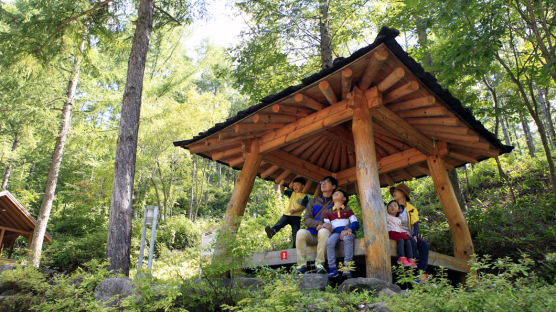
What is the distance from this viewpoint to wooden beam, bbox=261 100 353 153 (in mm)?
5288

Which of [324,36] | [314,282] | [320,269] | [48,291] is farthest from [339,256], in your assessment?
[324,36]

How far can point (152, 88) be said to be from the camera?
738 inches

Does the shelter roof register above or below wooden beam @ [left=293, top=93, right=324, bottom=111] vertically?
below

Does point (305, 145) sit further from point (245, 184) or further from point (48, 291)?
point (48, 291)

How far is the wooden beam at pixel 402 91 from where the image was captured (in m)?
4.85

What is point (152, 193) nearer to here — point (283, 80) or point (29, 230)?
point (29, 230)

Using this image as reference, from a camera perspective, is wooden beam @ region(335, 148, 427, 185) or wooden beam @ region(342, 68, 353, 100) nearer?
wooden beam @ region(342, 68, 353, 100)

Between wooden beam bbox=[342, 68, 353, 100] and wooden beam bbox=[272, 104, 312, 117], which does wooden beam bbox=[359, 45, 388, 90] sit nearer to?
wooden beam bbox=[342, 68, 353, 100]

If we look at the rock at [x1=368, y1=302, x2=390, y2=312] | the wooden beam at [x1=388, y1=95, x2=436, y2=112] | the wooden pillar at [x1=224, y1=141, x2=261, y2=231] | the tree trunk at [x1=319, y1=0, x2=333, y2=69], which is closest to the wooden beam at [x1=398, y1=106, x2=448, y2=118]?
the wooden beam at [x1=388, y1=95, x2=436, y2=112]

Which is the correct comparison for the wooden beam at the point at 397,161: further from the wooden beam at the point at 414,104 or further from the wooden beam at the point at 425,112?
the wooden beam at the point at 414,104

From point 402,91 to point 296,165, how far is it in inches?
120

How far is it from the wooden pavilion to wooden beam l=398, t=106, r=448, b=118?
0.02 m

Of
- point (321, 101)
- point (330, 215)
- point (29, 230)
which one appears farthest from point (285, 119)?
point (29, 230)

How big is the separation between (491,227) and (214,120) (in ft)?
52.2
